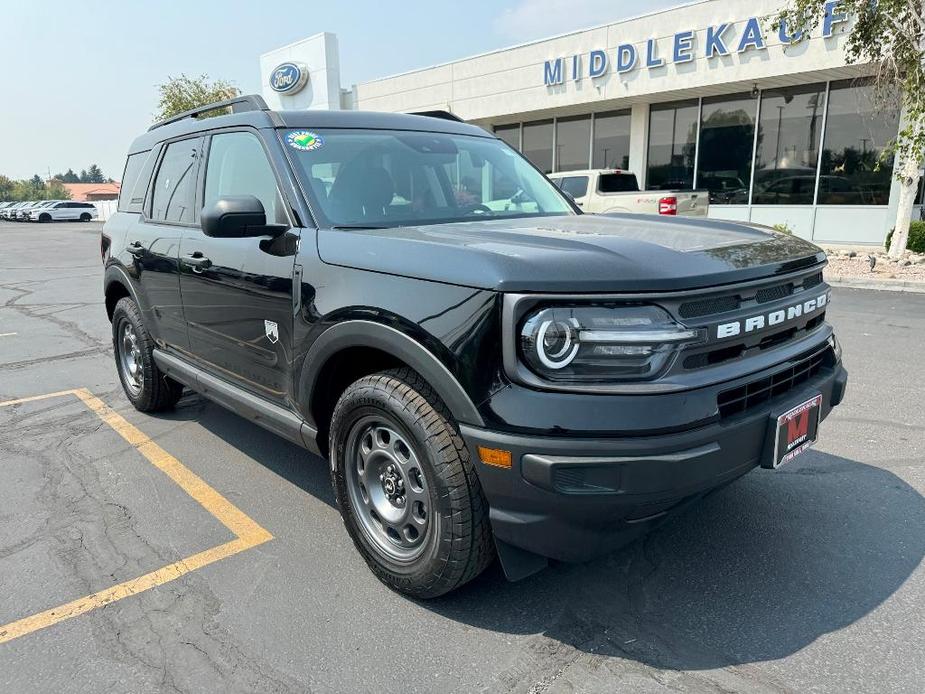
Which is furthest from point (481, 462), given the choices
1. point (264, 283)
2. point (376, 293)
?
point (264, 283)

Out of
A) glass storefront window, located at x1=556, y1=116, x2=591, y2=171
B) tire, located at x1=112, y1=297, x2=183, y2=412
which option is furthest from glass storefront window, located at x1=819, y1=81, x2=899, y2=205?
tire, located at x1=112, y1=297, x2=183, y2=412

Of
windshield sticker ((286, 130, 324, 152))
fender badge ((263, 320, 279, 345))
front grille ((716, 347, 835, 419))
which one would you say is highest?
Result: windshield sticker ((286, 130, 324, 152))

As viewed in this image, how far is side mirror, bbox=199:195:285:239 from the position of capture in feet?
9.20

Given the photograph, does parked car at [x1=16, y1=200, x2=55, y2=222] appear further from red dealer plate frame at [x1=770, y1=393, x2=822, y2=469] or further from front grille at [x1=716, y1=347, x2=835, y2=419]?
red dealer plate frame at [x1=770, y1=393, x2=822, y2=469]

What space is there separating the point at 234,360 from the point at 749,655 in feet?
8.78

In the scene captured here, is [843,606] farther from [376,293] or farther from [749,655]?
[376,293]

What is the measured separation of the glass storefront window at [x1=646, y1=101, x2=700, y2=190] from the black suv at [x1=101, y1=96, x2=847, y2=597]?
15.6 meters

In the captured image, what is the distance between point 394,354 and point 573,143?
64.3 ft

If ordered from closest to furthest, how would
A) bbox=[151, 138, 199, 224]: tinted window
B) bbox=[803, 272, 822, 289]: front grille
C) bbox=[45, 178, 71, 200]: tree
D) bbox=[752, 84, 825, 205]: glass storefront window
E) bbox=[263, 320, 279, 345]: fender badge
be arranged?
bbox=[803, 272, 822, 289]: front grille
bbox=[263, 320, 279, 345]: fender badge
bbox=[151, 138, 199, 224]: tinted window
bbox=[752, 84, 825, 205]: glass storefront window
bbox=[45, 178, 71, 200]: tree

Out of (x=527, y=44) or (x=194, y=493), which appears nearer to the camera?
(x=194, y=493)

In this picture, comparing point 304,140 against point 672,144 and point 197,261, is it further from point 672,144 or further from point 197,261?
point 672,144

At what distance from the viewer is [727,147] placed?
17156 millimetres

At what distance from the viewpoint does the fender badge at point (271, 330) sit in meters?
3.07

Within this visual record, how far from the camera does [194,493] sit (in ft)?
12.1
